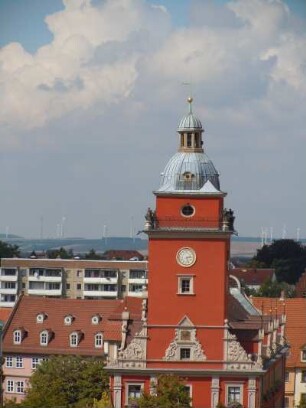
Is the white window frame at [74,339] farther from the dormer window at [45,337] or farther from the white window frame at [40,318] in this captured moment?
the white window frame at [40,318]

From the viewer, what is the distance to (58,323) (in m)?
69.9

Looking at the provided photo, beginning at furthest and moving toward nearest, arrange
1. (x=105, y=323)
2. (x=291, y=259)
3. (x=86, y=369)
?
(x=291, y=259)
(x=105, y=323)
(x=86, y=369)

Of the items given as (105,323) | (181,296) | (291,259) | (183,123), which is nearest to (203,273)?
(181,296)

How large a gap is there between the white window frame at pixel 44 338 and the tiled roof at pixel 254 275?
5516cm

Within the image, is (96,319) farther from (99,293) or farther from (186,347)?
(99,293)

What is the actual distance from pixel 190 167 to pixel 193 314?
4.14m

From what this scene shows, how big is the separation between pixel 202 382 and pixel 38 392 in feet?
15.3

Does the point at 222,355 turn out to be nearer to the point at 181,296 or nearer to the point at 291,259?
the point at 181,296

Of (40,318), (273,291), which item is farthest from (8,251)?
(40,318)

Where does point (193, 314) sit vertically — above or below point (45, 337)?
below

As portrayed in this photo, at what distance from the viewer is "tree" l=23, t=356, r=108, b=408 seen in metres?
54.8

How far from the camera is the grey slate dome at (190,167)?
5525 cm

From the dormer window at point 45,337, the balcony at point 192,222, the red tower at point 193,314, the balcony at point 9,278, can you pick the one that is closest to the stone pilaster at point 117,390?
the red tower at point 193,314

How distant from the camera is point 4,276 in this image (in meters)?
127
